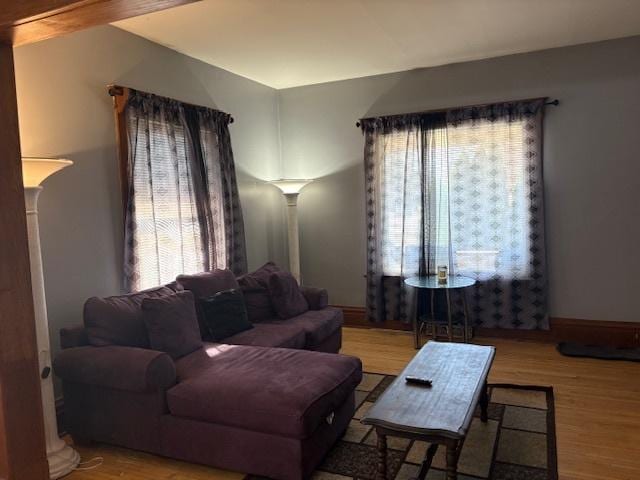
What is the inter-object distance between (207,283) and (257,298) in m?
0.49

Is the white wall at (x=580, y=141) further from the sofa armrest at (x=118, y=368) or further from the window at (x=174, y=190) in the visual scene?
the sofa armrest at (x=118, y=368)

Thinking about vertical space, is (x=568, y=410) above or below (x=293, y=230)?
below

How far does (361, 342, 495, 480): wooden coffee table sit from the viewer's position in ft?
6.46

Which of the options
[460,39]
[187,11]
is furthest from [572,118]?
[187,11]

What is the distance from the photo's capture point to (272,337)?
135 inches

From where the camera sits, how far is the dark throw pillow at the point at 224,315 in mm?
3486

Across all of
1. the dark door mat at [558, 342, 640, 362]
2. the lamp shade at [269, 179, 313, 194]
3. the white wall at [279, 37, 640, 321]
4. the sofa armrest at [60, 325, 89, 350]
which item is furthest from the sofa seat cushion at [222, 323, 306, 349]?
the white wall at [279, 37, 640, 321]

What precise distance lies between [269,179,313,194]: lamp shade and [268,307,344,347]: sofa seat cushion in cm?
140

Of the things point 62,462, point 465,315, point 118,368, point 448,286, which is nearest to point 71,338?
point 118,368

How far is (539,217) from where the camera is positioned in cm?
442

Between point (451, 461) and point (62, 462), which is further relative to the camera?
point (62, 462)

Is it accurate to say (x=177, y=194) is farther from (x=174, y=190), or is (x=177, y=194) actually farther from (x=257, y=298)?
(x=257, y=298)

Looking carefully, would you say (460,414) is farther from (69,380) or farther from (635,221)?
(635,221)

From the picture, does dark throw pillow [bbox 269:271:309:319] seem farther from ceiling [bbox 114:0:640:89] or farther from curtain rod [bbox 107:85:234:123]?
ceiling [bbox 114:0:640:89]
